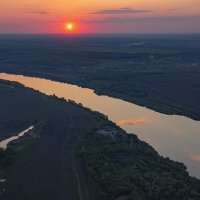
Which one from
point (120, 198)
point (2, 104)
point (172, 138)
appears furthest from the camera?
point (2, 104)

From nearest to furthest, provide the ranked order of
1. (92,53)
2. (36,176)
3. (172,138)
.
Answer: (36,176) < (172,138) < (92,53)

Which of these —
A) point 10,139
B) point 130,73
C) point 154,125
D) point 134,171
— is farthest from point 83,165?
point 130,73

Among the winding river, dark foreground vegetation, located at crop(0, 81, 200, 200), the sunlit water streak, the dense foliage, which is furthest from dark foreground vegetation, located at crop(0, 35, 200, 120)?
the sunlit water streak

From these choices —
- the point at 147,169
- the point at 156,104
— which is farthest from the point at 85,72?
the point at 147,169

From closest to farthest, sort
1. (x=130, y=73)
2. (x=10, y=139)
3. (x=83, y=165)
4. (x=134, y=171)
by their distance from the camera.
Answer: (x=134, y=171), (x=83, y=165), (x=10, y=139), (x=130, y=73)

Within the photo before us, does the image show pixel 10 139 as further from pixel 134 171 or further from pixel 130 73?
pixel 130 73

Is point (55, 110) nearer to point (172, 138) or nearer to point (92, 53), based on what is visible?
point (172, 138)
